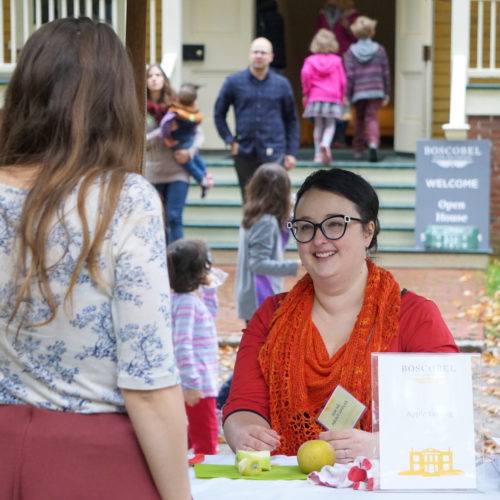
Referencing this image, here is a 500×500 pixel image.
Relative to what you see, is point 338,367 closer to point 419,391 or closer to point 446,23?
point 419,391

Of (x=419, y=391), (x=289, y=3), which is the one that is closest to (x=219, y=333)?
(x=419, y=391)

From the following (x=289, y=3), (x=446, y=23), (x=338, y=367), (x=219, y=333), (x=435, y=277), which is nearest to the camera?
(x=338, y=367)

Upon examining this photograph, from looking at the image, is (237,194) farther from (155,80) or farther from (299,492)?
(299,492)

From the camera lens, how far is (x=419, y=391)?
8.70 feet

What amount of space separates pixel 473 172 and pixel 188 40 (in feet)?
14.0

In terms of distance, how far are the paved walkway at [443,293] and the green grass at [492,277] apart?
67 millimetres

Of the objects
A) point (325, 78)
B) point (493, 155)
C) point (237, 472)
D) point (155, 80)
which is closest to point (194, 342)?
point (237, 472)

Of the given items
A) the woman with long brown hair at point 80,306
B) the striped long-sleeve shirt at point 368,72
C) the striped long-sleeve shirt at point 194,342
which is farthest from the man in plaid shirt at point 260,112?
the woman with long brown hair at point 80,306

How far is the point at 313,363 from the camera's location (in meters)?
3.29

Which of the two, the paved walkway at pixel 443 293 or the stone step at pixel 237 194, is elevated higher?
the stone step at pixel 237 194

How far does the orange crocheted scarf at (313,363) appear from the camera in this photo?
322 centimetres

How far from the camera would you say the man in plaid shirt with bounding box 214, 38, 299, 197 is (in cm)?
1062

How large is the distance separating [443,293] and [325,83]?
9.76 ft

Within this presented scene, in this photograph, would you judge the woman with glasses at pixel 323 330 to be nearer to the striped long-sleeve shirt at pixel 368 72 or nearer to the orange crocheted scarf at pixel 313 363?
the orange crocheted scarf at pixel 313 363
